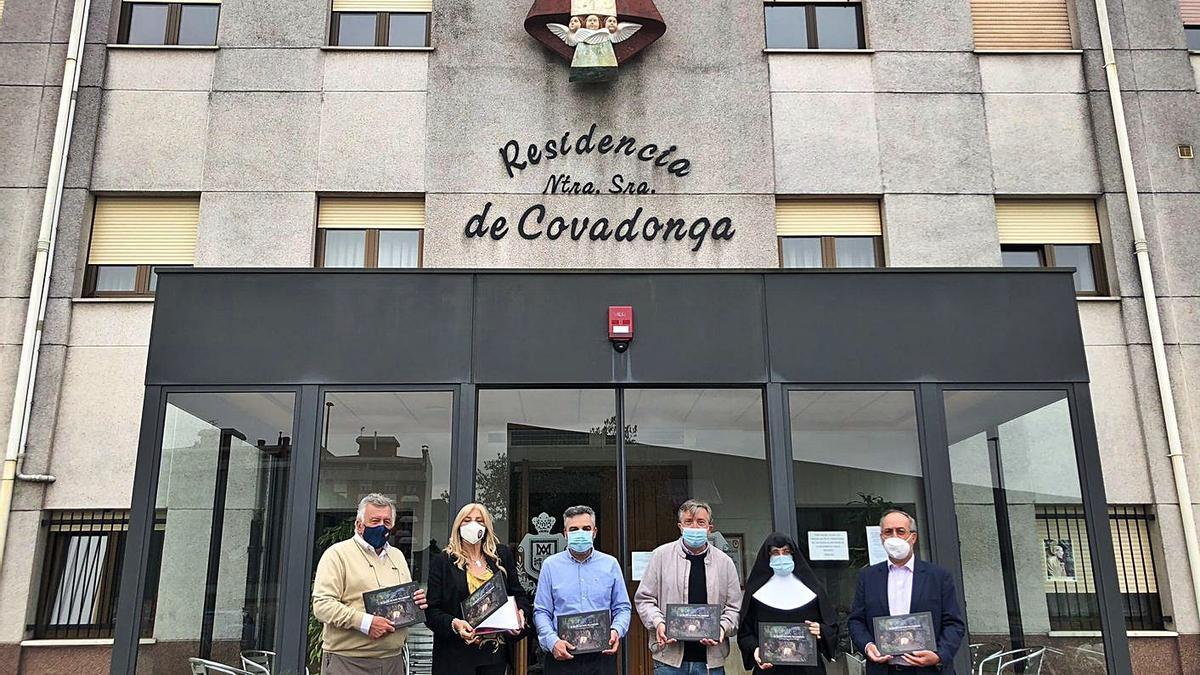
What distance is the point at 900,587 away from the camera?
5.79 metres

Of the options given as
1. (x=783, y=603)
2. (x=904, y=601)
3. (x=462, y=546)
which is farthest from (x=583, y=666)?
(x=904, y=601)

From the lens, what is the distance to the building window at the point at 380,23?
11.2 metres

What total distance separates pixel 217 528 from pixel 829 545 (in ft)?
16.3

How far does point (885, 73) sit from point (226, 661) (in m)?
9.22

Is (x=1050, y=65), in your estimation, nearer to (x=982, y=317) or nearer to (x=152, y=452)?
(x=982, y=317)

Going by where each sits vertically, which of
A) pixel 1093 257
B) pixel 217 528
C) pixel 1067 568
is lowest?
Answer: pixel 1067 568

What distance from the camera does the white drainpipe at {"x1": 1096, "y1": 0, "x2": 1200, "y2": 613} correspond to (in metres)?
9.62

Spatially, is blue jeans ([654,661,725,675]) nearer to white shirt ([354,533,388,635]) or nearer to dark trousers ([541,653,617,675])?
dark trousers ([541,653,617,675])

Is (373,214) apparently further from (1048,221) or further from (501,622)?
(1048,221)

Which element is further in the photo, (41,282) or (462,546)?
(41,282)

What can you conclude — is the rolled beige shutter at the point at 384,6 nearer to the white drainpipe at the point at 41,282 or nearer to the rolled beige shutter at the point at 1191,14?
the white drainpipe at the point at 41,282

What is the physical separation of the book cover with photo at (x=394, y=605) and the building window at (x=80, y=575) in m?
5.10

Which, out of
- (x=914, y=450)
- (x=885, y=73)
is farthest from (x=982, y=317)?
(x=885, y=73)

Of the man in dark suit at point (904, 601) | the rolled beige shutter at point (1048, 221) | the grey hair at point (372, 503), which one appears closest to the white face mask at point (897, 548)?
the man in dark suit at point (904, 601)
